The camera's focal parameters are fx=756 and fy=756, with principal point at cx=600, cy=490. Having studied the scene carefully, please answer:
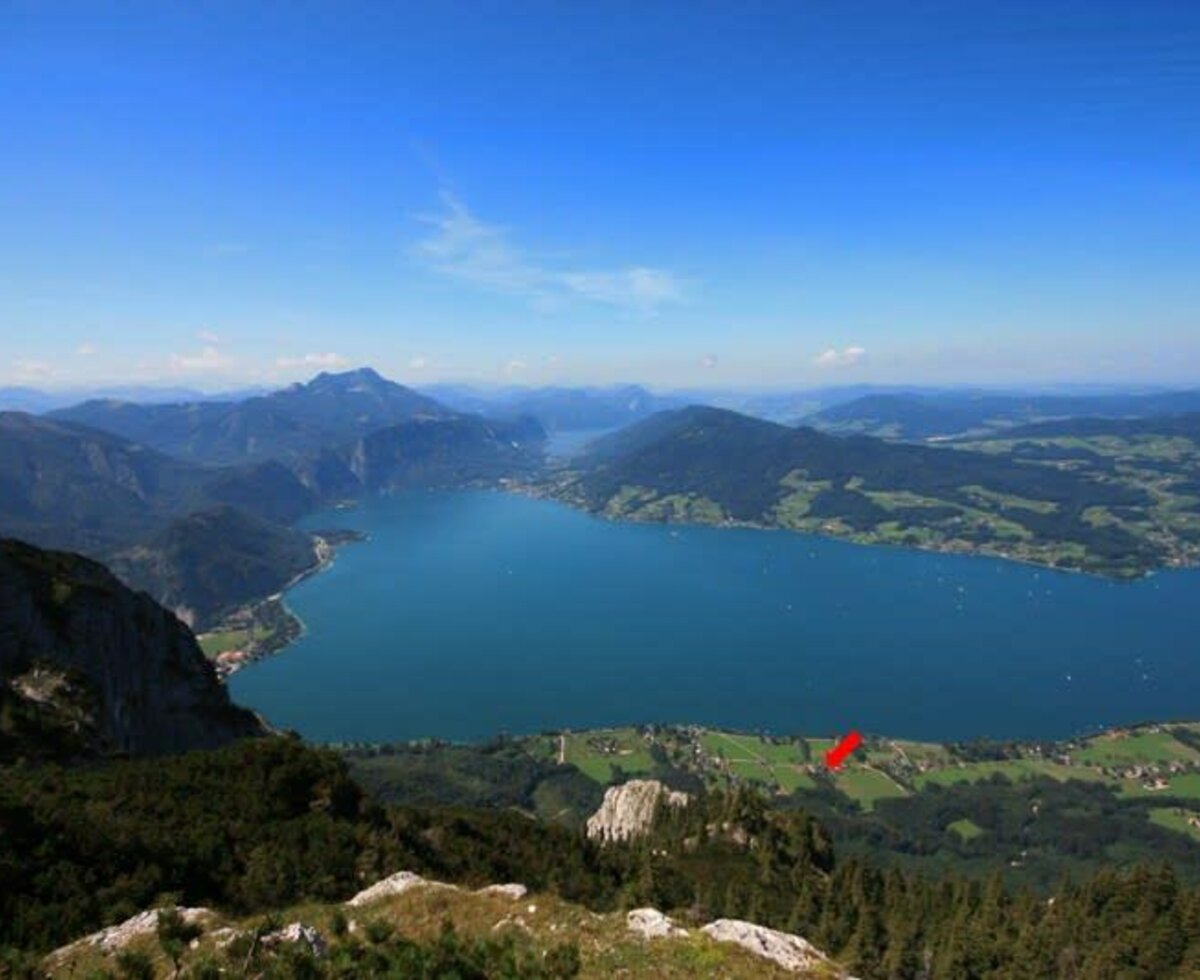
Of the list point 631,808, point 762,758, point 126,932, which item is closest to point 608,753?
point 762,758

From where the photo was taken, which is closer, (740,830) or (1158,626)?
(740,830)

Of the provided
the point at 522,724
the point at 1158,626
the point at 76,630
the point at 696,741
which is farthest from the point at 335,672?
the point at 1158,626

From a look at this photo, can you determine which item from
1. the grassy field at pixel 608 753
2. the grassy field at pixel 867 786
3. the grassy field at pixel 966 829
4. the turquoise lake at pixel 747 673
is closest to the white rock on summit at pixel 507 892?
the grassy field at pixel 608 753

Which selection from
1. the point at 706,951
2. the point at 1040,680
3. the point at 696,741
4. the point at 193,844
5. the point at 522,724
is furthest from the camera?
the point at 1040,680

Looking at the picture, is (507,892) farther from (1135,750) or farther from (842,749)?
(1135,750)

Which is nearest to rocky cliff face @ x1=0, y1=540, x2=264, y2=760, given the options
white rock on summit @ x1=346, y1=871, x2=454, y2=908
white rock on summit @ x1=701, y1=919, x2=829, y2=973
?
white rock on summit @ x1=346, y1=871, x2=454, y2=908

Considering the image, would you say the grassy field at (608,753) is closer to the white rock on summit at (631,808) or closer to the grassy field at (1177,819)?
the white rock on summit at (631,808)

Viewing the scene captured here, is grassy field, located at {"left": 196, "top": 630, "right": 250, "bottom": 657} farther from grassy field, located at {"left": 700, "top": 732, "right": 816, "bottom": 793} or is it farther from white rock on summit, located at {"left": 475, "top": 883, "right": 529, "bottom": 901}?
white rock on summit, located at {"left": 475, "top": 883, "right": 529, "bottom": 901}

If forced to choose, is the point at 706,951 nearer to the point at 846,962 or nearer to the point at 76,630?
the point at 846,962
